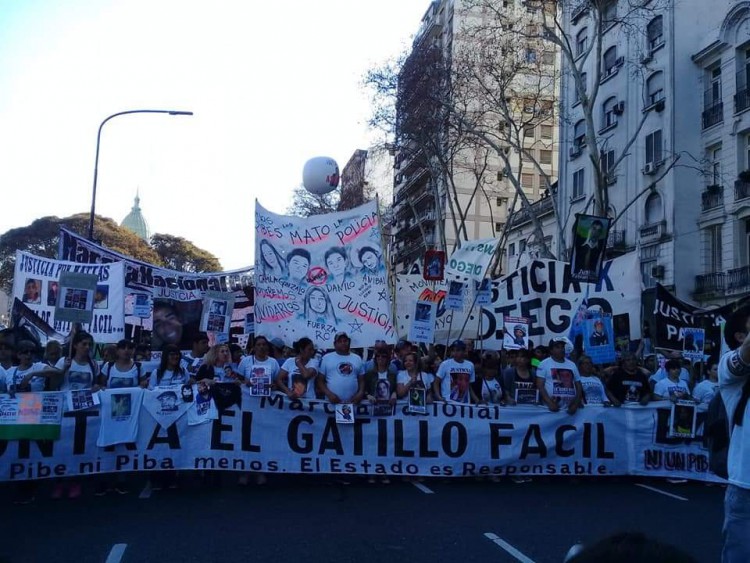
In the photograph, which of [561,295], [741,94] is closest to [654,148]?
[741,94]

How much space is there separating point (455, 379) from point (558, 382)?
1.29 m

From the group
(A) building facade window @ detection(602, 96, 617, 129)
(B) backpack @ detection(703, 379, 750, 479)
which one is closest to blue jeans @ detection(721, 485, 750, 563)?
(B) backpack @ detection(703, 379, 750, 479)

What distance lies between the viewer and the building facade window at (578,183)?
40.3m

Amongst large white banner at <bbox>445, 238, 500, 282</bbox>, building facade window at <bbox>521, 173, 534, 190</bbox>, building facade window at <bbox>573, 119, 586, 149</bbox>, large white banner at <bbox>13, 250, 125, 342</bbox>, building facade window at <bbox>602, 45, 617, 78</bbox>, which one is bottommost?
large white banner at <bbox>13, 250, 125, 342</bbox>

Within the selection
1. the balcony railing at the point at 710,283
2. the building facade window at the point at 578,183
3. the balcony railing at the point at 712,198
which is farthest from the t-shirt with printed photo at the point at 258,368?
the building facade window at the point at 578,183

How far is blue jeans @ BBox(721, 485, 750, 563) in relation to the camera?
372 cm

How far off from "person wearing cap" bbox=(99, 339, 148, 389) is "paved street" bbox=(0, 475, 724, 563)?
1.19 m

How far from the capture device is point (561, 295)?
14.5m

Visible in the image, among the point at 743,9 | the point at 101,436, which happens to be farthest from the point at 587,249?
the point at 743,9

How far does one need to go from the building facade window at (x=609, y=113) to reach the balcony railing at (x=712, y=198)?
635cm

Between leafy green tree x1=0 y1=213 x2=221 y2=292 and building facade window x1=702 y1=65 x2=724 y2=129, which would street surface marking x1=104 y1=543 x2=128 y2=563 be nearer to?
building facade window x1=702 y1=65 x2=724 y2=129

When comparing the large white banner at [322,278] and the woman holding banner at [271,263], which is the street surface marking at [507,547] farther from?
the woman holding banner at [271,263]

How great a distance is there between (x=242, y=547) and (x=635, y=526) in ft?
11.7

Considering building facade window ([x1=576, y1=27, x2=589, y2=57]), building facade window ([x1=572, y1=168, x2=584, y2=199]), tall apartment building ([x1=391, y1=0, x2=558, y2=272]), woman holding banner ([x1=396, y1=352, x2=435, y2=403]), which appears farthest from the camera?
tall apartment building ([x1=391, y1=0, x2=558, y2=272])
